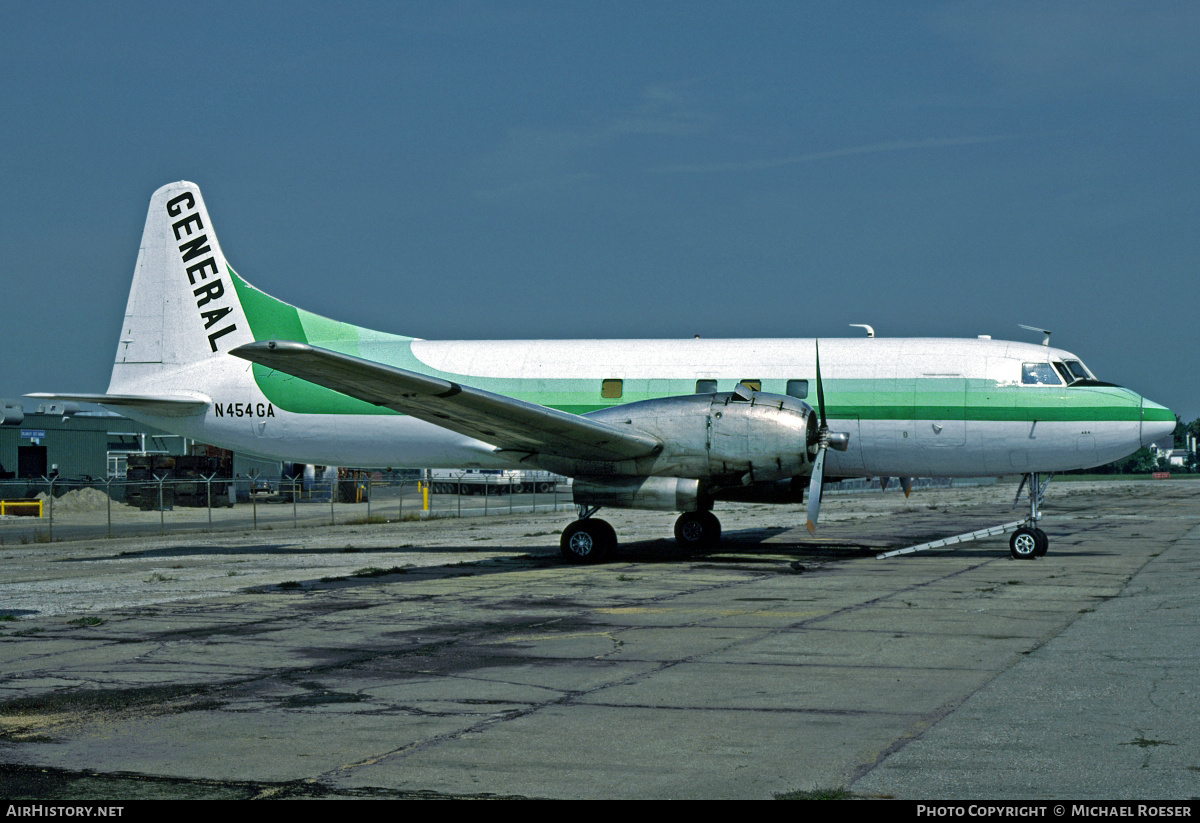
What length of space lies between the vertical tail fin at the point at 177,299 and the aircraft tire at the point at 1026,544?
16.2 meters

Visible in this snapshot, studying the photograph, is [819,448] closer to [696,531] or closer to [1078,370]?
[696,531]

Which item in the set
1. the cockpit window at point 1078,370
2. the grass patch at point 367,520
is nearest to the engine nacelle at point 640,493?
the cockpit window at point 1078,370

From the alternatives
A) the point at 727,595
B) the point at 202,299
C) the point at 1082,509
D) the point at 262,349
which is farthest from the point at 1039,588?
the point at 1082,509

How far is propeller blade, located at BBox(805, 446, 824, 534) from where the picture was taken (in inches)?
705

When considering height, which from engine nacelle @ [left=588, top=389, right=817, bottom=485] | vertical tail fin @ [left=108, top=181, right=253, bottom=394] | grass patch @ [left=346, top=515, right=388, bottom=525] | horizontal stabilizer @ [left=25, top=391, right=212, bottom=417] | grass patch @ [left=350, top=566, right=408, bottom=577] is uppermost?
vertical tail fin @ [left=108, top=181, right=253, bottom=394]

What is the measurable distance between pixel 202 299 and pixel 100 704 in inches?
668

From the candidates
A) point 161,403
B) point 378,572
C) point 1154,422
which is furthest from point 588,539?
point 1154,422

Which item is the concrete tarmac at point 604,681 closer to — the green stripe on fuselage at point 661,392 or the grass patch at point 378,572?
the grass patch at point 378,572

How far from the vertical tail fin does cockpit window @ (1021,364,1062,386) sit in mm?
15901

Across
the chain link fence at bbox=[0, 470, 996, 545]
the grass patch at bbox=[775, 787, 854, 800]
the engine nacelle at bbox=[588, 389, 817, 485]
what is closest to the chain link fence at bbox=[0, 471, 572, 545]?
the chain link fence at bbox=[0, 470, 996, 545]

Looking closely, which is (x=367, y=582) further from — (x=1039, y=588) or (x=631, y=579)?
(x=1039, y=588)

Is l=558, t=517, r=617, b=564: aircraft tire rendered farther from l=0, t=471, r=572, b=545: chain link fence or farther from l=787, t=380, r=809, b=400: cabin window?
l=0, t=471, r=572, b=545: chain link fence

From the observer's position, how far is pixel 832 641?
11.1 meters

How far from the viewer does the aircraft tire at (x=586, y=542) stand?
20062 mm
